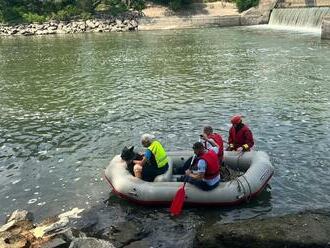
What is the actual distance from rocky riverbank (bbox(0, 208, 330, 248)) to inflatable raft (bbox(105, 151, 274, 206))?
0.67 meters

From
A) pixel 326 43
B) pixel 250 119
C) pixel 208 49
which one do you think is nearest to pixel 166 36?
pixel 208 49

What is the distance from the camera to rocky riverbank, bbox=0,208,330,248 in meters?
10.7

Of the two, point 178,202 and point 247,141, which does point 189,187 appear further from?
point 247,141

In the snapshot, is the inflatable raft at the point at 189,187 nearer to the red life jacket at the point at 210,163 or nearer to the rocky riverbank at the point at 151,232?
the red life jacket at the point at 210,163

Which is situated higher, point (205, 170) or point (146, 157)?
point (146, 157)

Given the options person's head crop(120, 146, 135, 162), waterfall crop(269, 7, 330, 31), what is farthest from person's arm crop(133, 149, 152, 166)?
waterfall crop(269, 7, 330, 31)

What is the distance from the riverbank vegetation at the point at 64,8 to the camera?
74500 millimetres

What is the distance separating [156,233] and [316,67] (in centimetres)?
2397

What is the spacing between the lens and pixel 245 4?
71.4m

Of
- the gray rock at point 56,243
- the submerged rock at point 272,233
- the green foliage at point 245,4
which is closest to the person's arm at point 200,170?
the submerged rock at point 272,233

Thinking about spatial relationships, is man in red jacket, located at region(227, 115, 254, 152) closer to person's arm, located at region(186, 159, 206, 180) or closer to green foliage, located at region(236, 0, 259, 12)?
person's arm, located at region(186, 159, 206, 180)

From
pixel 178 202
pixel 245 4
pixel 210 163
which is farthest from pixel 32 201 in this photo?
pixel 245 4

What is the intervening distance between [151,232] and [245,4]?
6370 centimetres

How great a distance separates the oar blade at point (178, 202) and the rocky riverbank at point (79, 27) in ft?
191
